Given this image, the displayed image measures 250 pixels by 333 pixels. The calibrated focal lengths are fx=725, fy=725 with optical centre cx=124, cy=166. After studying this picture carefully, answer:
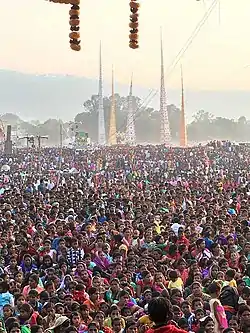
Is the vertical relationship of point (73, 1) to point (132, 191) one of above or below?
above

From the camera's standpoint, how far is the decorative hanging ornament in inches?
419

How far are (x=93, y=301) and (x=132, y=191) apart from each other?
41.1ft

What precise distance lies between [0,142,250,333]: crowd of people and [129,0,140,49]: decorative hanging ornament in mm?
3106

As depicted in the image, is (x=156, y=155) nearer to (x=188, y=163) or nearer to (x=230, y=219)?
(x=188, y=163)

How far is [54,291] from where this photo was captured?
8.92m

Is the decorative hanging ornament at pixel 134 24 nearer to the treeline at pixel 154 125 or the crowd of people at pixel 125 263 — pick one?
the crowd of people at pixel 125 263

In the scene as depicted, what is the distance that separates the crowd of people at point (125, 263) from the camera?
7629 millimetres

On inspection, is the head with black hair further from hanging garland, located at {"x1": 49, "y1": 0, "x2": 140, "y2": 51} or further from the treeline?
the treeline

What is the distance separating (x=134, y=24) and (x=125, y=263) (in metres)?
3.60

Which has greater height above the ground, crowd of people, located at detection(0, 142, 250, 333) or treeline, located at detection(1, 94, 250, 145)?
treeline, located at detection(1, 94, 250, 145)

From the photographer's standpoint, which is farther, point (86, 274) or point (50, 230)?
point (50, 230)

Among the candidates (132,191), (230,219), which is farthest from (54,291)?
(132,191)

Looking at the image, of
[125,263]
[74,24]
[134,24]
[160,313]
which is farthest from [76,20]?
[160,313]

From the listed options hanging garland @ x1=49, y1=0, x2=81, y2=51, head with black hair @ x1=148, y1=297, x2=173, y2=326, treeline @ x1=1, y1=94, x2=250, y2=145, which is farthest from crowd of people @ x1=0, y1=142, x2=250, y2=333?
treeline @ x1=1, y1=94, x2=250, y2=145
